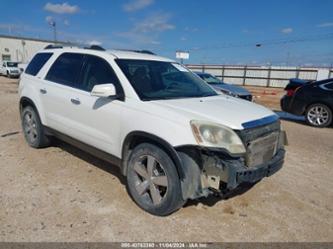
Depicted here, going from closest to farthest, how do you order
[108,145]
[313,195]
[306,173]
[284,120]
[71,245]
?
[71,245] < [108,145] < [313,195] < [306,173] < [284,120]

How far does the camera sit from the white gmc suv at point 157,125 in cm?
289

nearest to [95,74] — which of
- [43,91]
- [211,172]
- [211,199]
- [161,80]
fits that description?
[161,80]

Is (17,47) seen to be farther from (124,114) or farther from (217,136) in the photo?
(217,136)

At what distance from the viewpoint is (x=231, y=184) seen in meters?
2.83

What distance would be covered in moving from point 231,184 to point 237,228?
0.62m

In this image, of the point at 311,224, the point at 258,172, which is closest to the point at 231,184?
the point at 258,172

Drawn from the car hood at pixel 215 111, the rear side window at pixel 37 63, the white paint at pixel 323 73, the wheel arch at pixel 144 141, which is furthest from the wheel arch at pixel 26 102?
the white paint at pixel 323 73

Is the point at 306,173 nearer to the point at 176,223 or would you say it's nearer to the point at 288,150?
the point at 288,150

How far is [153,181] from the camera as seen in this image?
3.24m

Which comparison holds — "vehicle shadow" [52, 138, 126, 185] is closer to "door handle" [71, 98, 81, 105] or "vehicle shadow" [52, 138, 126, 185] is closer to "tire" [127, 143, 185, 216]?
"tire" [127, 143, 185, 216]

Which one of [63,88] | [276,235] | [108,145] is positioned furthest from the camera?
[63,88]

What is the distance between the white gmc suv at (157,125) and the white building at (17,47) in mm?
45269

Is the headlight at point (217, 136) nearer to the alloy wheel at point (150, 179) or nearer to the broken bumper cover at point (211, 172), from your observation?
the broken bumper cover at point (211, 172)

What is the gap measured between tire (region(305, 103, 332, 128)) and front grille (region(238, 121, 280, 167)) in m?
5.82
